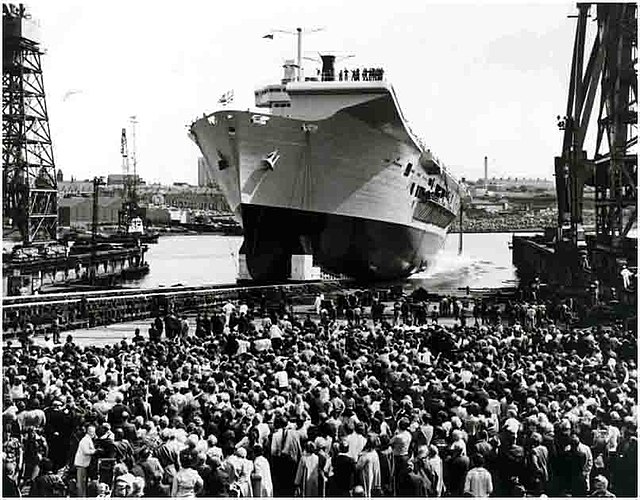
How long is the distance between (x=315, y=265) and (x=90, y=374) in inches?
814

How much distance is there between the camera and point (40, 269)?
46188 millimetres

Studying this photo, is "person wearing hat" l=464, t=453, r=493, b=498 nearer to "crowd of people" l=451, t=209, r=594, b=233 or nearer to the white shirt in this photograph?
the white shirt

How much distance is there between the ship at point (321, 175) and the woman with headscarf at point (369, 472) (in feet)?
78.9

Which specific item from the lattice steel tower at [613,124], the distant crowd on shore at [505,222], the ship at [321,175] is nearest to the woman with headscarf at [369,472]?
the lattice steel tower at [613,124]

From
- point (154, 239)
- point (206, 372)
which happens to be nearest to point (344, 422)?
point (206, 372)

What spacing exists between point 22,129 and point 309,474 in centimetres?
4553

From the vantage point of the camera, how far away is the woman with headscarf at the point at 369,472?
8602 mm

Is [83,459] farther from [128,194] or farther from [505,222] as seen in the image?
[505,222]

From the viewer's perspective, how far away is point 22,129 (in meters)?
49.2

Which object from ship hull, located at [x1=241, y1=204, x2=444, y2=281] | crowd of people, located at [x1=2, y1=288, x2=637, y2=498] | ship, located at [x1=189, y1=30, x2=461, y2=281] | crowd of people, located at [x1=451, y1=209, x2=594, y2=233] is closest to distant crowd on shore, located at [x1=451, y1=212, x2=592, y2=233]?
crowd of people, located at [x1=451, y1=209, x2=594, y2=233]

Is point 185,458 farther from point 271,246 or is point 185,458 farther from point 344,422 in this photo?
point 271,246

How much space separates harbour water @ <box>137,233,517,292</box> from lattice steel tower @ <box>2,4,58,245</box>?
8733 millimetres

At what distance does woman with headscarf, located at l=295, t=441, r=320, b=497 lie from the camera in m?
8.70

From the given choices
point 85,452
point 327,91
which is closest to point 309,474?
point 85,452
